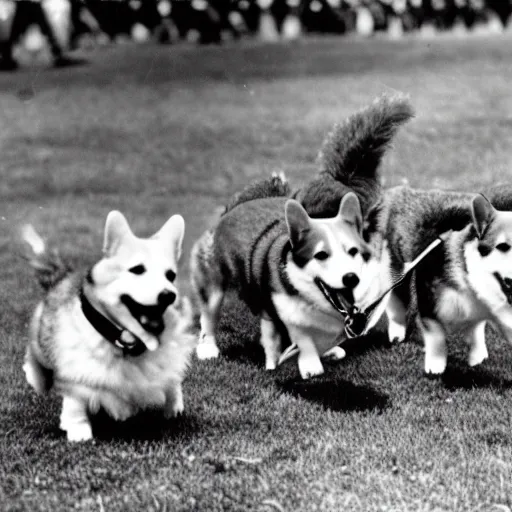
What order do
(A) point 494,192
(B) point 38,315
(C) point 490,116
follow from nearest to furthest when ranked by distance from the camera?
(B) point 38,315
(A) point 494,192
(C) point 490,116

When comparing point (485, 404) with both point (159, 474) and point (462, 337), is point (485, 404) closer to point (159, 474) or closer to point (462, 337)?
point (462, 337)

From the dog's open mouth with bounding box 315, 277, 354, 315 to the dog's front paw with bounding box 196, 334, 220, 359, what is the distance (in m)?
1.02

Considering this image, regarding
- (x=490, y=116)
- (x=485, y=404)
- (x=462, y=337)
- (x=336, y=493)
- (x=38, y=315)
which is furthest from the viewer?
(x=490, y=116)

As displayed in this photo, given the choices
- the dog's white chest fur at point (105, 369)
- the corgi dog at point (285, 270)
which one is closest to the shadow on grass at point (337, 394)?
the corgi dog at point (285, 270)

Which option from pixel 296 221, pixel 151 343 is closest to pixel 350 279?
pixel 296 221

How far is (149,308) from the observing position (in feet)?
12.2

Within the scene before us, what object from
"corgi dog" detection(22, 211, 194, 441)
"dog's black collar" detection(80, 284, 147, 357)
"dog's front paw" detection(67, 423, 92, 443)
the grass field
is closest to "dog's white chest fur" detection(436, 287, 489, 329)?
the grass field

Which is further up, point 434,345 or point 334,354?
point 434,345

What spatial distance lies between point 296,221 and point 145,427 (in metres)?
1.36

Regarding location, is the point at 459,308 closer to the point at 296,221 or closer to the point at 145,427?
the point at 296,221

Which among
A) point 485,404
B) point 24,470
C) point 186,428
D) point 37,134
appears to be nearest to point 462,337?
point 485,404

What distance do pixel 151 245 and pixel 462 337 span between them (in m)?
2.64

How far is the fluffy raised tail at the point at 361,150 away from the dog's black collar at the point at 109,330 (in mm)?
1910

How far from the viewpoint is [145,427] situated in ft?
14.2
